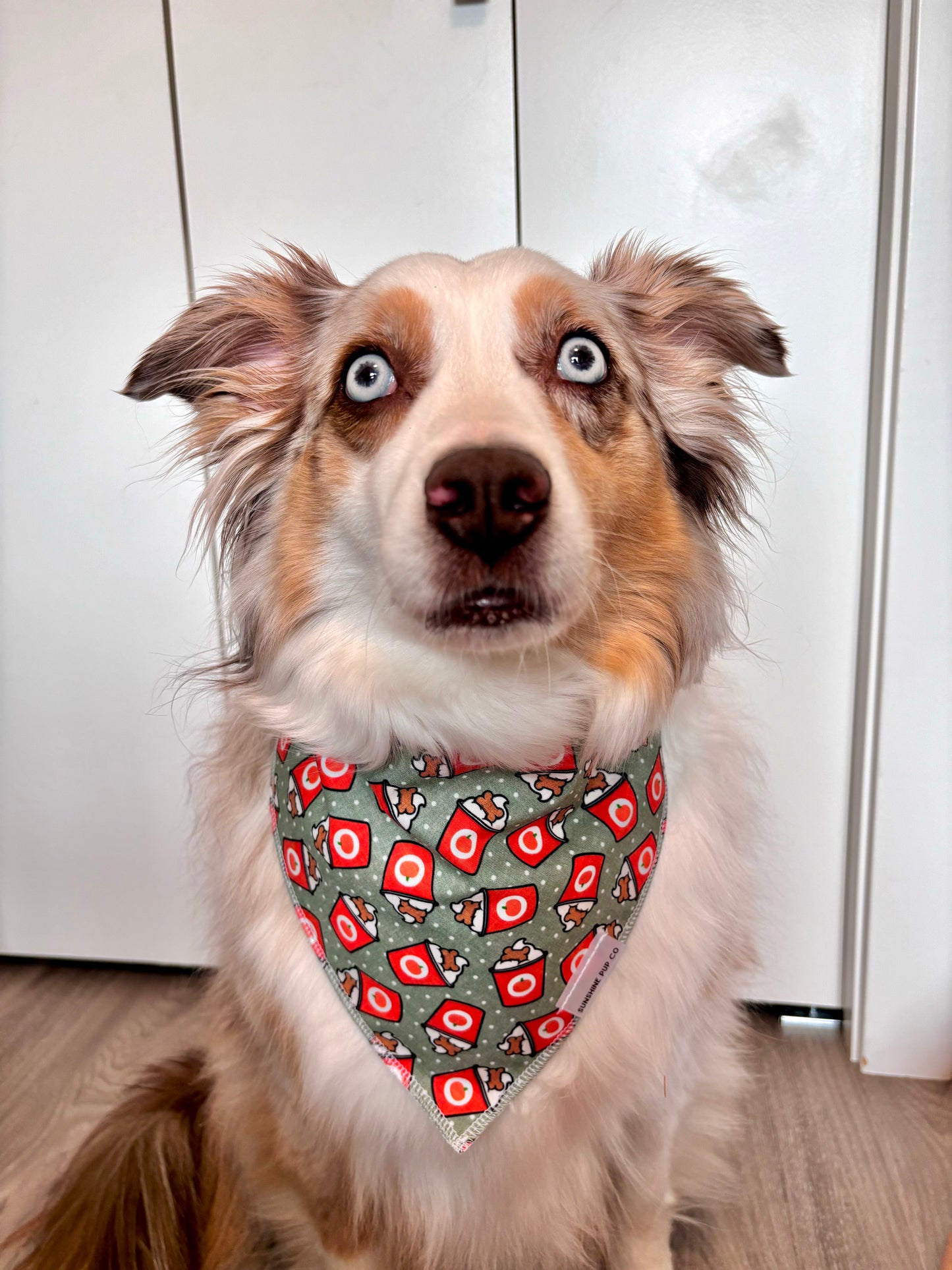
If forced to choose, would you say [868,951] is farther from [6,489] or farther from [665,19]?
[6,489]

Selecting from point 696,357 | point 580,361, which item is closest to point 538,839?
point 580,361

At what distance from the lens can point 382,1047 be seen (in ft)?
3.85

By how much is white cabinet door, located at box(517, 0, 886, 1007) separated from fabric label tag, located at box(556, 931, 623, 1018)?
694mm

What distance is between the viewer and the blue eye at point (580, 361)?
115 cm

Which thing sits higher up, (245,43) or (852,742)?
(245,43)

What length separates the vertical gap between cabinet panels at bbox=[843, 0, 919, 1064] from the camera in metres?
1.55

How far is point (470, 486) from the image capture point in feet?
2.98

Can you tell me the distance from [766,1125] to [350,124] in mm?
2059

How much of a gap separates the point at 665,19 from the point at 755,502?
88 centimetres

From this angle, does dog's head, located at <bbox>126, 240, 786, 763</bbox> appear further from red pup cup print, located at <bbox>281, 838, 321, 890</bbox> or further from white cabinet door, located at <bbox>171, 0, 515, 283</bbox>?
white cabinet door, located at <bbox>171, 0, 515, 283</bbox>

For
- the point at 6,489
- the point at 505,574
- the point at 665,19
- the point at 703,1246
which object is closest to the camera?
the point at 505,574

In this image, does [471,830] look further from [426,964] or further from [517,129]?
[517,129]

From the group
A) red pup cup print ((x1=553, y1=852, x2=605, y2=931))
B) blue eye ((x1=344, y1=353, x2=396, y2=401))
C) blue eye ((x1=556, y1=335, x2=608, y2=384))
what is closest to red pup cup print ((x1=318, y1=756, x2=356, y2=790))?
red pup cup print ((x1=553, y1=852, x2=605, y2=931))

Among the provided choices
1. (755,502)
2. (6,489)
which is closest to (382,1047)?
(755,502)
